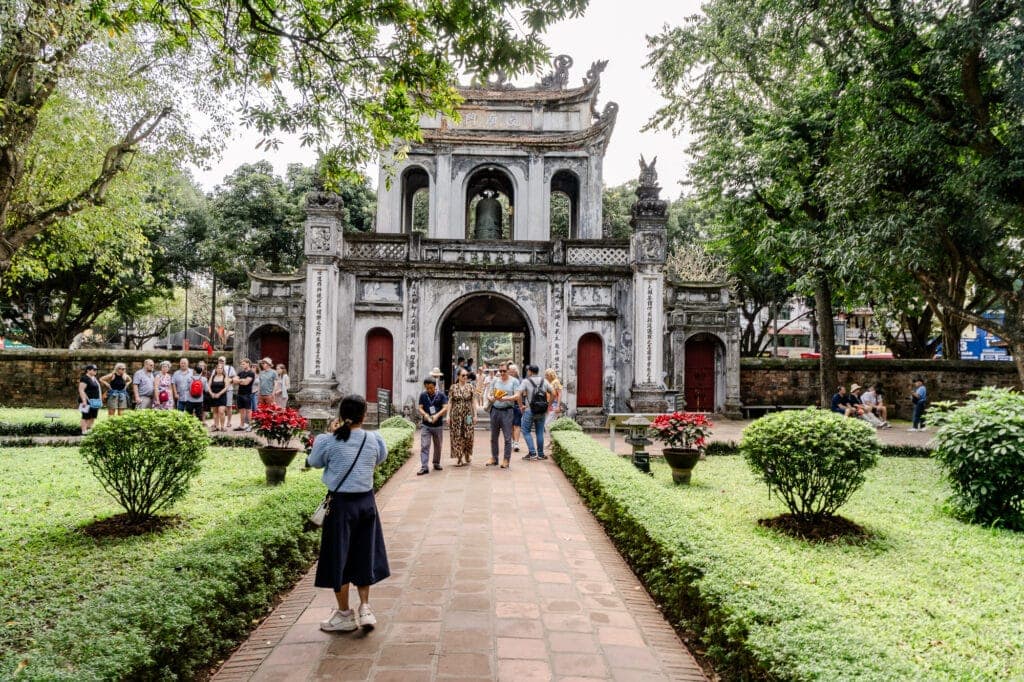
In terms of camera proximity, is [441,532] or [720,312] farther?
[720,312]

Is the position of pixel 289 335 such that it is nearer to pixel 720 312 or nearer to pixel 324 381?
pixel 324 381

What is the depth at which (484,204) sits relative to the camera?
62.8ft

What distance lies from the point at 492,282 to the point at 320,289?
4.56 meters

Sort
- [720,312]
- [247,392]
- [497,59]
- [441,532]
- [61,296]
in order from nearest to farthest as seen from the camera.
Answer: [497,59] < [441,532] < [247,392] < [720,312] < [61,296]

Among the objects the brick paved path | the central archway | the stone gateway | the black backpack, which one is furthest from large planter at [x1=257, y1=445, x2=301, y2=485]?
the central archway

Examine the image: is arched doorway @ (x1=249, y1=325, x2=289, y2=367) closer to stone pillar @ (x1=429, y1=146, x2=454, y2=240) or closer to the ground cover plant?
stone pillar @ (x1=429, y1=146, x2=454, y2=240)

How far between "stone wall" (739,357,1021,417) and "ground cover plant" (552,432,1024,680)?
14.5 meters

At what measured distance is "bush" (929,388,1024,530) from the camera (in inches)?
305

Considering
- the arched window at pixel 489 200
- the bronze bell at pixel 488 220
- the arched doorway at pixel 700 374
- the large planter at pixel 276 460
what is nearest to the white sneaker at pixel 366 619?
the large planter at pixel 276 460

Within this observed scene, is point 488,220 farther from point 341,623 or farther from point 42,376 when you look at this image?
point 42,376

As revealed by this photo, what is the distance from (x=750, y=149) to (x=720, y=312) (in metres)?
6.39

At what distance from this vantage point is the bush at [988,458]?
305 inches

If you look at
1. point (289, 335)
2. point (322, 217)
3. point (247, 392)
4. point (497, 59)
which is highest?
point (322, 217)

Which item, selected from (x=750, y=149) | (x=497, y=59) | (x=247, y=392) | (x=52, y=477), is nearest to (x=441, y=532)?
(x=497, y=59)
